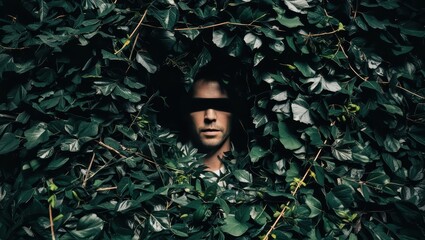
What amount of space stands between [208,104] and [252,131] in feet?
0.74

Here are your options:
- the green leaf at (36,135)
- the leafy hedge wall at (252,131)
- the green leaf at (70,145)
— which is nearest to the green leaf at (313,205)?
the leafy hedge wall at (252,131)

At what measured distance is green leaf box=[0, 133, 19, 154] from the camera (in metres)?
1.37

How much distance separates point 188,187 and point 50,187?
45 cm

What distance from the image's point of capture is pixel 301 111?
62.6 inches

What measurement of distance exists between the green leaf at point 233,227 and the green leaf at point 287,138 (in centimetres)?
33

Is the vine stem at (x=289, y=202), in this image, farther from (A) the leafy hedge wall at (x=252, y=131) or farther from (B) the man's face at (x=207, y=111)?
(B) the man's face at (x=207, y=111)

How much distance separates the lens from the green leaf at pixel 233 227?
4.69ft

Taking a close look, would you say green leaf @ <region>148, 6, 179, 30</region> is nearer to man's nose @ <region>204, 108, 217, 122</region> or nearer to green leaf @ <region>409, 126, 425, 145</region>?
man's nose @ <region>204, 108, 217, 122</region>

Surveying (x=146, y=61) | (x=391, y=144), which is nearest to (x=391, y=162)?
(x=391, y=144)

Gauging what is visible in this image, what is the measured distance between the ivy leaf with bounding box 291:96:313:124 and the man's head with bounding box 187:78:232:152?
14.9 inches

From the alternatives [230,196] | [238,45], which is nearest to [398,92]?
[238,45]

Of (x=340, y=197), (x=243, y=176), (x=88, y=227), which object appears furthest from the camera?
(x=243, y=176)

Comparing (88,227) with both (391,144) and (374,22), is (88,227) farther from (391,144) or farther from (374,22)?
(374,22)

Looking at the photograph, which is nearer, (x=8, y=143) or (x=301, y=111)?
(x=8, y=143)
